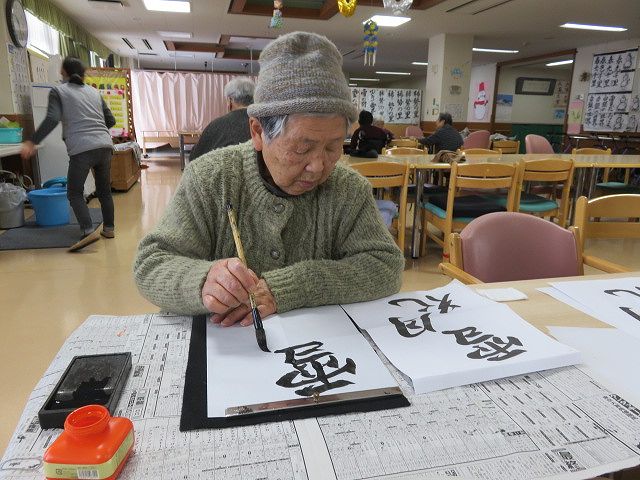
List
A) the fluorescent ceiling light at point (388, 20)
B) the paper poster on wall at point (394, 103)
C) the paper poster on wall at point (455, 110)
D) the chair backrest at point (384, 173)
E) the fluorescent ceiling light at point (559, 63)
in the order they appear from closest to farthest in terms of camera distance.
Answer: the chair backrest at point (384, 173) → the fluorescent ceiling light at point (388, 20) → the paper poster on wall at point (455, 110) → the paper poster on wall at point (394, 103) → the fluorescent ceiling light at point (559, 63)

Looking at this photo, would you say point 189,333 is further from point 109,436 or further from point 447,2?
point 447,2

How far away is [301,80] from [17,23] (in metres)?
6.26

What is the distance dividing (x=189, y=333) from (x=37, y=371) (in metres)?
1.48

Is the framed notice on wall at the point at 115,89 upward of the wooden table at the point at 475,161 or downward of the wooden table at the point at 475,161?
upward

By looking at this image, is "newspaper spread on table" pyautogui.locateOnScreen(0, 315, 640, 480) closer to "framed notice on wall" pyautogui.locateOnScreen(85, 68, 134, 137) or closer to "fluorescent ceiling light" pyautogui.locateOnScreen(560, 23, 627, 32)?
"framed notice on wall" pyautogui.locateOnScreen(85, 68, 134, 137)

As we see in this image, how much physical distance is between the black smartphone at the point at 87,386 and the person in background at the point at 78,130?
11.2ft

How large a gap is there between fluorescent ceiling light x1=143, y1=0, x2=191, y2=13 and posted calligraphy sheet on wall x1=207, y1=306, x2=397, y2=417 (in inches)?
283

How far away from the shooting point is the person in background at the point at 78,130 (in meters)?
3.75

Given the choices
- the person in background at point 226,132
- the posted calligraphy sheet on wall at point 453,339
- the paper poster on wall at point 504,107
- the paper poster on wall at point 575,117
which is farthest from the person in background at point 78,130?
the paper poster on wall at point 504,107

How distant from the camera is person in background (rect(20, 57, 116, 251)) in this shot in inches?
148

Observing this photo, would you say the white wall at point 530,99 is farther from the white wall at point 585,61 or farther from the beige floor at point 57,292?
the beige floor at point 57,292

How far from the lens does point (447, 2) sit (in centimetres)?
648

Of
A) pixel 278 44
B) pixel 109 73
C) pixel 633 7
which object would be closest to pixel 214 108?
pixel 109 73

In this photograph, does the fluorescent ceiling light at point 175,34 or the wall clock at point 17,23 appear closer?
the wall clock at point 17,23
